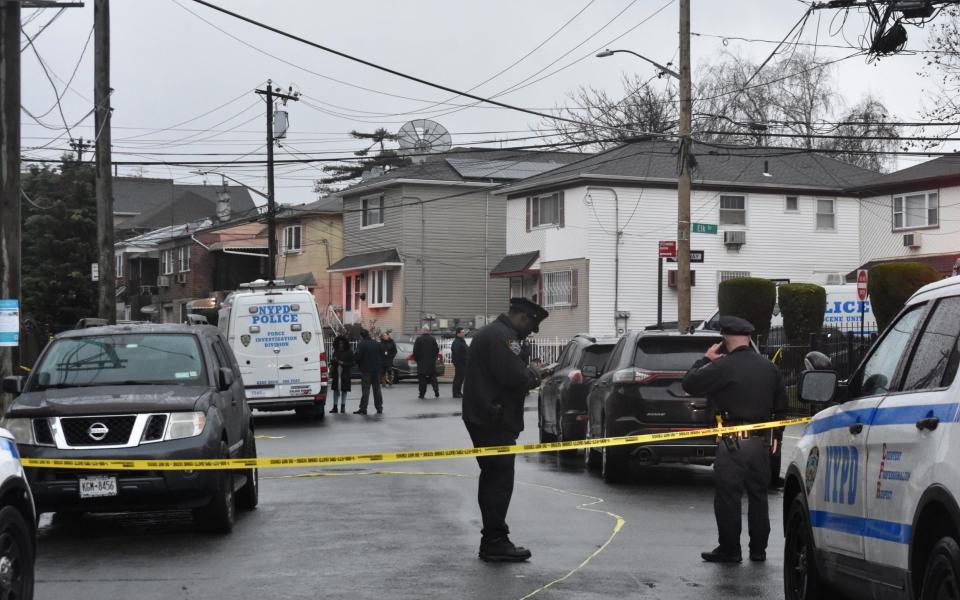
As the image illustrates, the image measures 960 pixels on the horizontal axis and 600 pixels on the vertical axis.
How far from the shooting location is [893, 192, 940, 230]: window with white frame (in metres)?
46.3

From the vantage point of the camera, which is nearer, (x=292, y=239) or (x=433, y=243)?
(x=433, y=243)

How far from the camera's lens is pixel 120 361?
40.2ft

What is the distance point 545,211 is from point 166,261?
38266mm

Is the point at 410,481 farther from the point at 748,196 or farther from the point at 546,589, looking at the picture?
the point at 748,196

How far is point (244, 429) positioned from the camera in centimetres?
1346

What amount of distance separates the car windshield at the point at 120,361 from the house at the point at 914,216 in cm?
3608

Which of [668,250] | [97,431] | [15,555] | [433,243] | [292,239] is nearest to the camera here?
[15,555]

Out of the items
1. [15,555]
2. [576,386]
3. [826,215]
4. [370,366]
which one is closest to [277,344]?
[370,366]

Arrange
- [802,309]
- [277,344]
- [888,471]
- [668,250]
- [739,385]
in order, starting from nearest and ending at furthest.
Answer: [888,471] → [739,385] → [277,344] → [668,250] → [802,309]

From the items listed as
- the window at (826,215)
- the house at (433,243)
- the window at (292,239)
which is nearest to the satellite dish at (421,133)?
the house at (433,243)

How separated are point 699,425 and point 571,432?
137 inches

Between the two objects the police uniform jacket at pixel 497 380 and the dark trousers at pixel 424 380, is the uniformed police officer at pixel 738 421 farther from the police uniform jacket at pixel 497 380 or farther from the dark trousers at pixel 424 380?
the dark trousers at pixel 424 380

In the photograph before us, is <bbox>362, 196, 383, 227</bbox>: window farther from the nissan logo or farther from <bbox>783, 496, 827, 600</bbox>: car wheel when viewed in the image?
<bbox>783, 496, 827, 600</bbox>: car wheel

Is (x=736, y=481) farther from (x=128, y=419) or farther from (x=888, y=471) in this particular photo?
(x=128, y=419)
